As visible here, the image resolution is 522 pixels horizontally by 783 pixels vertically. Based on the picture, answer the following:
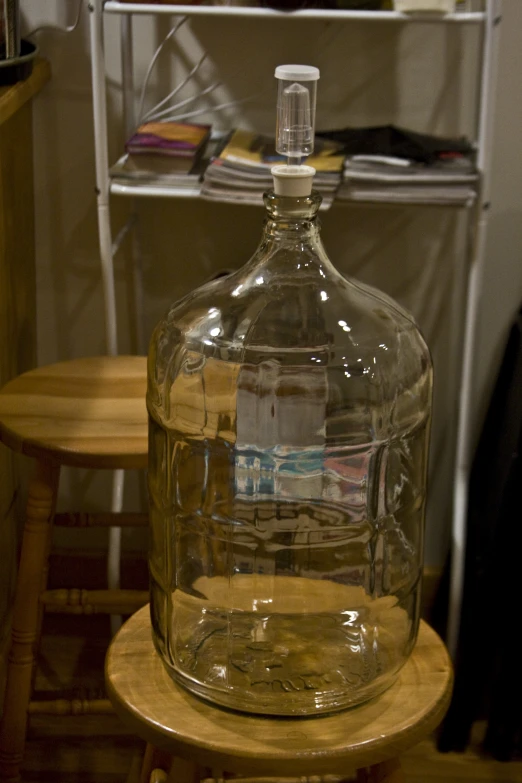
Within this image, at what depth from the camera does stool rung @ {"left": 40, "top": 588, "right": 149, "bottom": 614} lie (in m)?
1.58

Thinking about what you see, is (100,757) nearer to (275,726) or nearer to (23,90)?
(275,726)

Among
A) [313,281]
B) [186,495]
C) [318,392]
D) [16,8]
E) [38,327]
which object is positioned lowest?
[38,327]

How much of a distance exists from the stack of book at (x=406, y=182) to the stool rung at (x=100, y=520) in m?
0.65

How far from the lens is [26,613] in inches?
58.5

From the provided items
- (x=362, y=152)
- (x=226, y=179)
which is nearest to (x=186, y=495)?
(x=226, y=179)

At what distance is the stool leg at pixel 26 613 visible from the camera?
1457 millimetres

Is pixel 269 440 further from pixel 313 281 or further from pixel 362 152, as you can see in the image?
pixel 362 152

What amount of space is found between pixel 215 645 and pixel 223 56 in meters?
1.22

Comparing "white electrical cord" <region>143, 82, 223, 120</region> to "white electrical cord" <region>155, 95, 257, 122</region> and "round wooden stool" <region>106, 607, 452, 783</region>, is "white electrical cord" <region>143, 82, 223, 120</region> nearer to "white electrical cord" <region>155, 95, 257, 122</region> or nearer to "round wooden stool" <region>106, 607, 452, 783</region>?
"white electrical cord" <region>155, 95, 257, 122</region>

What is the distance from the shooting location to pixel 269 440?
1.03 meters

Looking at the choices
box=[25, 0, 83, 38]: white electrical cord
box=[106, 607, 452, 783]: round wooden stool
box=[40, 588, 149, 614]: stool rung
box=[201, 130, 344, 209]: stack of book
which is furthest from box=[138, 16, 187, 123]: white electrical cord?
box=[106, 607, 452, 783]: round wooden stool

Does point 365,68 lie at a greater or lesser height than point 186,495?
greater

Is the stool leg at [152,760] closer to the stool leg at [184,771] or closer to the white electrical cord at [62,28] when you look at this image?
the stool leg at [184,771]

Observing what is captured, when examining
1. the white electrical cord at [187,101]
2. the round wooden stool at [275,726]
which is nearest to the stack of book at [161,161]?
the white electrical cord at [187,101]
